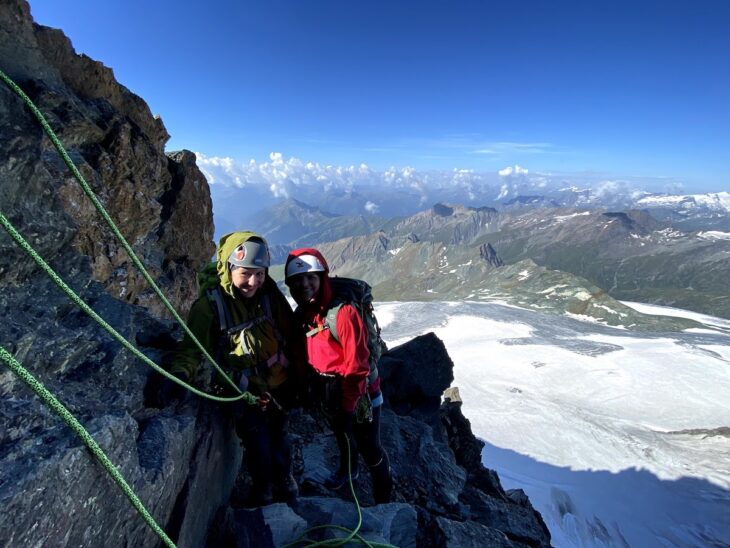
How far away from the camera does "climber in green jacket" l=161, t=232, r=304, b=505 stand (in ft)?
18.4

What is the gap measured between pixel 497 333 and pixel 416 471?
7717cm

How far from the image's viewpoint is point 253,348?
5.88 metres

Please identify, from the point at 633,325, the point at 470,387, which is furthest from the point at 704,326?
the point at 470,387

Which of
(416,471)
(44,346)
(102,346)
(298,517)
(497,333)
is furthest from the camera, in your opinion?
(497,333)

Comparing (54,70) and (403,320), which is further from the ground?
(54,70)

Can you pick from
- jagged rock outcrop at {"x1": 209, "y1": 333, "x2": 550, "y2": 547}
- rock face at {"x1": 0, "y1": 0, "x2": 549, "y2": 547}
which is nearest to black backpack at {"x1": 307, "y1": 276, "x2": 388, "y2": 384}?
rock face at {"x1": 0, "y1": 0, "x2": 549, "y2": 547}

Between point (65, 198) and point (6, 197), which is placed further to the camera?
point (65, 198)

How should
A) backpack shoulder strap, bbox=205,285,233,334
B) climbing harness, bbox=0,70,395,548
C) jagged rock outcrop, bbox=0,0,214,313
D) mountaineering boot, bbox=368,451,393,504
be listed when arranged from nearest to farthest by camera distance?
climbing harness, bbox=0,70,395,548 < backpack shoulder strap, bbox=205,285,233,334 < mountaineering boot, bbox=368,451,393,504 < jagged rock outcrop, bbox=0,0,214,313

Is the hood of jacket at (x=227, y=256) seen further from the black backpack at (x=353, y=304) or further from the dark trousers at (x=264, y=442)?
the dark trousers at (x=264, y=442)

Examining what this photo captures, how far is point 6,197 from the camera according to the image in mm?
4625

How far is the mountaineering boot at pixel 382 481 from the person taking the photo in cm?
800

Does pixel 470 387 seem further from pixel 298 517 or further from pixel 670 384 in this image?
pixel 298 517

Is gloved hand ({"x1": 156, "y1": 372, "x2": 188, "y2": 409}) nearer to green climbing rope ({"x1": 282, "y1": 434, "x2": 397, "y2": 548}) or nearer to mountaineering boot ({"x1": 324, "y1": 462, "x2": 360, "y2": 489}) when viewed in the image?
green climbing rope ({"x1": 282, "y1": 434, "x2": 397, "y2": 548})

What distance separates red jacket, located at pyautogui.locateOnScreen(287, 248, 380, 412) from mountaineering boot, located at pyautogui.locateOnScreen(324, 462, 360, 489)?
2673 mm
